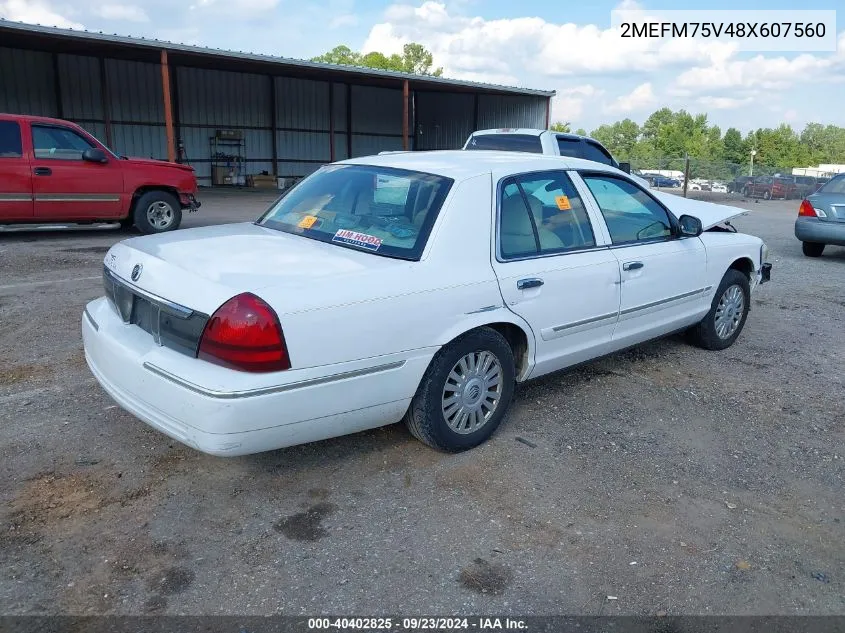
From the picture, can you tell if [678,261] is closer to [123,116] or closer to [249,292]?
[249,292]

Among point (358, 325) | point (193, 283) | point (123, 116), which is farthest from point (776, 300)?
point (123, 116)

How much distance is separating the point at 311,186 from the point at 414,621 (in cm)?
272

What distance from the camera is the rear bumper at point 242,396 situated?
9.31 ft

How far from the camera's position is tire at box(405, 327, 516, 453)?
11.3 feet

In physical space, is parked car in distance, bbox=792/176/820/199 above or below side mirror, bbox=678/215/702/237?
below

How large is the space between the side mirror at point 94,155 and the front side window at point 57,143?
78 mm

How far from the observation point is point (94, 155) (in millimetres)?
10023

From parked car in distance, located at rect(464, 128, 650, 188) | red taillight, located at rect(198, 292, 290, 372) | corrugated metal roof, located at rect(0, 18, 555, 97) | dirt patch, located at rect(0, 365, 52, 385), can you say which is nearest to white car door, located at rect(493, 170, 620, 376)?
red taillight, located at rect(198, 292, 290, 372)

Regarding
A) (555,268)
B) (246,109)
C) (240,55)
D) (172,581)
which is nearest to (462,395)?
(555,268)

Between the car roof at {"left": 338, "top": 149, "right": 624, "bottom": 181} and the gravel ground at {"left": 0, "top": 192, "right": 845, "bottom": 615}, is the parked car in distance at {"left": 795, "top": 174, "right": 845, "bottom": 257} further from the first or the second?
the car roof at {"left": 338, "top": 149, "right": 624, "bottom": 181}

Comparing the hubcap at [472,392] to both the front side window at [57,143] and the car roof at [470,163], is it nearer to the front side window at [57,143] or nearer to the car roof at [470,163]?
the car roof at [470,163]

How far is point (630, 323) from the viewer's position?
4.52 metres

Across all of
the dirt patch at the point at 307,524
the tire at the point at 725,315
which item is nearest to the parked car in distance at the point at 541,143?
the tire at the point at 725,315

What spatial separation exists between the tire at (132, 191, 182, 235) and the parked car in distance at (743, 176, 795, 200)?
2449cm
